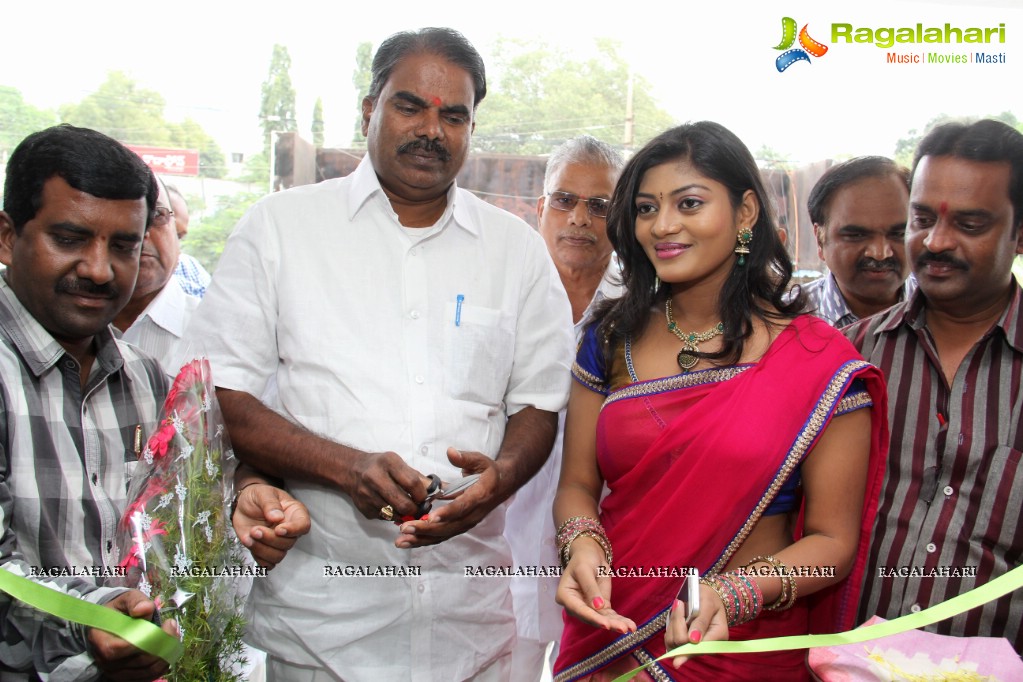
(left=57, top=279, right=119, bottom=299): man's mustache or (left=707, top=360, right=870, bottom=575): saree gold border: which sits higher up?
(left=57, top=279, right=119, bottom=299): man's mustache

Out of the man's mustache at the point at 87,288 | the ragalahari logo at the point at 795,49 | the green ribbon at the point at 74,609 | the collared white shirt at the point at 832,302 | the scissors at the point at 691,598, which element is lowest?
the scissors at the point at 691,598

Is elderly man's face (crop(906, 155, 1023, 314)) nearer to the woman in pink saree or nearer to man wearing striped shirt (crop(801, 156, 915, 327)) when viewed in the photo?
the woman in pink saree

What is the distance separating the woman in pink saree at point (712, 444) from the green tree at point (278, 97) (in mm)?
4792

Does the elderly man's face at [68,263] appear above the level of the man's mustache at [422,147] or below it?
below

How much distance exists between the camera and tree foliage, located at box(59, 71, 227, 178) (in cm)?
640

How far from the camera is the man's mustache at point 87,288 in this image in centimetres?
195

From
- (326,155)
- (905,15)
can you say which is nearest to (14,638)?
(326,155)

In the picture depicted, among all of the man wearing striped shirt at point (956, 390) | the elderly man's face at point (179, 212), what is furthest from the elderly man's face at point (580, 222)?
the elderly man's face at point (179, 212)

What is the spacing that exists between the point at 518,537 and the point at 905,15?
12.3 feet

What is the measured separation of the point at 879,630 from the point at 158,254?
3.26 metres

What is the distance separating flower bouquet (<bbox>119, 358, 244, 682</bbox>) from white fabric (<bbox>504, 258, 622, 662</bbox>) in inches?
62.1

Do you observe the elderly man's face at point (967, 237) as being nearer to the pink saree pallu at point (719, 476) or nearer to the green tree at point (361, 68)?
the pink saree pallu at point (719, 476)

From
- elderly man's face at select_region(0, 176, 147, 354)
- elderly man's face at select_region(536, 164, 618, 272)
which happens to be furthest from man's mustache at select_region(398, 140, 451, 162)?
elderly man's face at select_region(536, 164, 618, 272)

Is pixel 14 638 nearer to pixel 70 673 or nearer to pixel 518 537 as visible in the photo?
pixel 70 673
